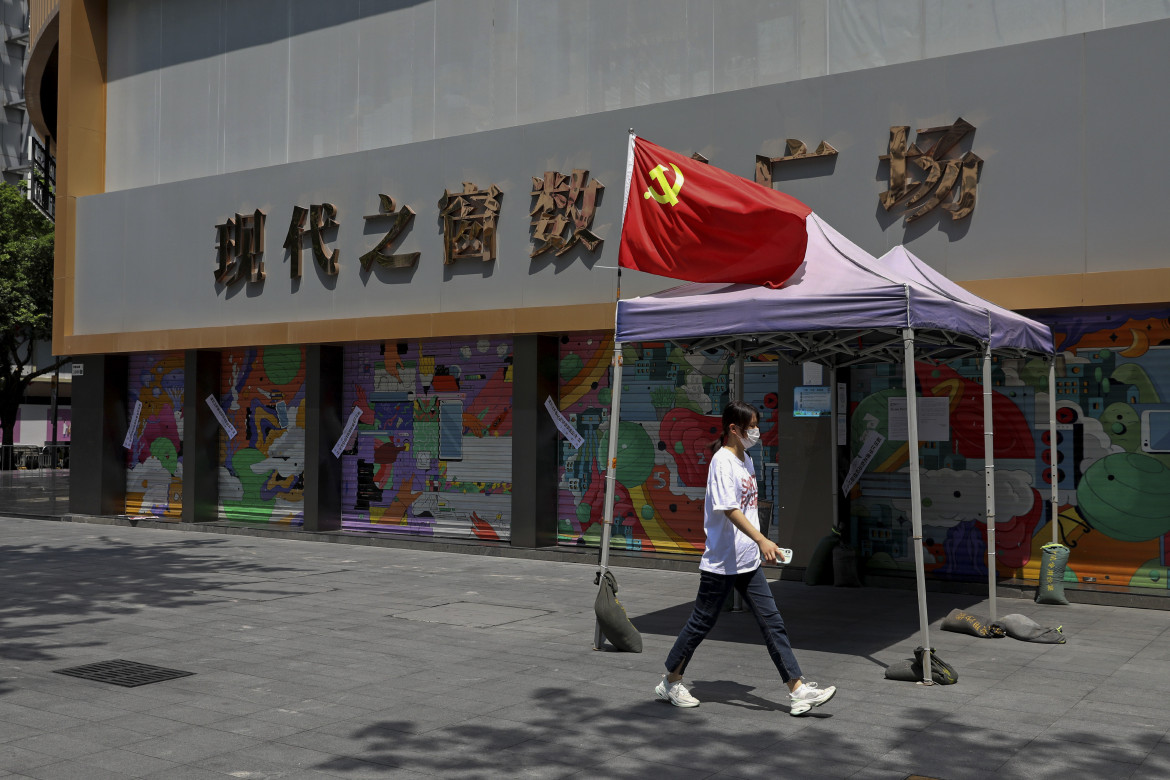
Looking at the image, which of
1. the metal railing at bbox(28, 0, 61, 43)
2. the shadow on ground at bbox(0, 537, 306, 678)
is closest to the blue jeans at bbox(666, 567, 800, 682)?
the shadow on ground at bbox(0, 537, 306, 678)

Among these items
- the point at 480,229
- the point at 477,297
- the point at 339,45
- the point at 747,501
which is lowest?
the point at 747,501

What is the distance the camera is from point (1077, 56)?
35.2 feet

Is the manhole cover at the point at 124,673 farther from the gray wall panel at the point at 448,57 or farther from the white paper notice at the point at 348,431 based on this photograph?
the gray wall panel at the point at 448,57

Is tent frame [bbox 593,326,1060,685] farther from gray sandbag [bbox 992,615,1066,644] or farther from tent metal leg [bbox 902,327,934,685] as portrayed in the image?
gray sandbag [bbox 992,615,1066,644]

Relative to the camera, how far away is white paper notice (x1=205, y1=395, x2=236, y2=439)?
1803 cm

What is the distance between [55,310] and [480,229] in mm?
9887

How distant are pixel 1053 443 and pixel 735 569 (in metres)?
5.35

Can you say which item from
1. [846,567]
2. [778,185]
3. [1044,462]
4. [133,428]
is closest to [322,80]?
[133,428]

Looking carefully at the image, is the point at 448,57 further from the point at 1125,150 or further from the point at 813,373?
the point at 1125,150

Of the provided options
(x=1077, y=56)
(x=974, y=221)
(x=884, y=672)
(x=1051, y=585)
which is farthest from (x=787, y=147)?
(x=884, y=672)

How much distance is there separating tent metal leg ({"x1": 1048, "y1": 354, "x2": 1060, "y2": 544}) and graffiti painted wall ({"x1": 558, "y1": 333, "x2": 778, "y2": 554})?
10.3 feet

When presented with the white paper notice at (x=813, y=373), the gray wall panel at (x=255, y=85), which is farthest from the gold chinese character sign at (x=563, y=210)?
the gray wall panel at (x=255, y=85)

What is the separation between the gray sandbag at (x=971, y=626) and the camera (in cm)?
903

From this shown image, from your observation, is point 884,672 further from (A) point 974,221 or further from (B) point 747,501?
(A) point 974,221
